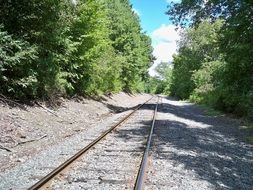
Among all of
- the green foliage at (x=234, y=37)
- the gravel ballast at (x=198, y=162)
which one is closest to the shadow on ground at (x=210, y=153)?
the gravel ballast at (x=198, y=162)

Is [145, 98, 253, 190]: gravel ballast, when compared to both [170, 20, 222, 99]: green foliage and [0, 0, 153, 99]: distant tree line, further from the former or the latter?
[170, 20, 222, 99]: green foliage

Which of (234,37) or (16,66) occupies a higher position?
(234,37)

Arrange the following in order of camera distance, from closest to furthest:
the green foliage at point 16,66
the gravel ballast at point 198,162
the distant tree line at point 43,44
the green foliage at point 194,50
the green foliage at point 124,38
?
the gravel ballast at point 198,162, the green foliage at point 16,66, the distant tree line at point 43,44, the green foliage at point 124,38, the green foliage at point 194,50

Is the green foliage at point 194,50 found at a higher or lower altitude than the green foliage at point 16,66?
higher

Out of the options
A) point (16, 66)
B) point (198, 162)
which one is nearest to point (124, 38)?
point (16, 66)

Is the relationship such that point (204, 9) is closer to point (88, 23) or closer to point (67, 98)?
point (88, 23)

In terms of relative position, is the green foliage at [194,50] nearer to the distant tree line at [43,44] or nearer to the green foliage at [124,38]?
the green foliage at [124,38]

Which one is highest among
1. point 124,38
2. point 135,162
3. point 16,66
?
point 124,38

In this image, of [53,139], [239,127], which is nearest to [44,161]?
[53,139]

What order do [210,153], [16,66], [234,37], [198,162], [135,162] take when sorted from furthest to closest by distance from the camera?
1. [234,37]
2. [16,66]
3. [210,153]
4. [198,162]
5. [135,162]

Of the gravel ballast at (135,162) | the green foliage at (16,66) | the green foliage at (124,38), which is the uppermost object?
the green foliage at (124,38)

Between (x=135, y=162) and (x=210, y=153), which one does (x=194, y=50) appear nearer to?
(x=210, y=153)

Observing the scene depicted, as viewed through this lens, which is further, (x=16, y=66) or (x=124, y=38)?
(x=124, y=38)

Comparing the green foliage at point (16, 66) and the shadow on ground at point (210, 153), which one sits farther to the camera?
the green foliage at point (16, 66)
